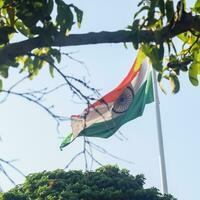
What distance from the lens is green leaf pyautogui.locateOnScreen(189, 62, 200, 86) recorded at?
9.18ft

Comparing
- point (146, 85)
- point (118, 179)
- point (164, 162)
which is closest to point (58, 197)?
point (118, 179)

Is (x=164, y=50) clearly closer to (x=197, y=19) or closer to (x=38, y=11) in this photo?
(x=197, y=19)

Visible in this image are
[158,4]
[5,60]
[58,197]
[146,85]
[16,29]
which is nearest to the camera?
[5,60]

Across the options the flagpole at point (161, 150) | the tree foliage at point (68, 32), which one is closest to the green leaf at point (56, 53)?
the tree foliage at point (68, 32)

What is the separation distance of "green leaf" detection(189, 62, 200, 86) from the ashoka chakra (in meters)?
13.9

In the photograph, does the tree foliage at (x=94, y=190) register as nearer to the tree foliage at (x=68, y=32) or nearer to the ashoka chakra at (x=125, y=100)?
the ashoka chakra at (x=125, y=100)

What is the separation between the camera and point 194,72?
9.20 ft

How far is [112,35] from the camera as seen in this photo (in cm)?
234

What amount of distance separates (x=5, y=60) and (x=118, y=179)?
14329 millimetres

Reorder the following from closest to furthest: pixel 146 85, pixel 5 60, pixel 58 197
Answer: pixel 5 60
pixel 58 197
pixel 146 85

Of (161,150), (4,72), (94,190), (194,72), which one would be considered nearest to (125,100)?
(161,150)

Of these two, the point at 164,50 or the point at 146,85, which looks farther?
the point at 146,85

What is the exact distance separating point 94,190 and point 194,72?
1317cm

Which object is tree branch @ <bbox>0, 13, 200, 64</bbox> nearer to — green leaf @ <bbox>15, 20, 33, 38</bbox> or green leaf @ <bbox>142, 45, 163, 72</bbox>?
green leaf @ <bbox>142, 45, 163, 72</bbox>
